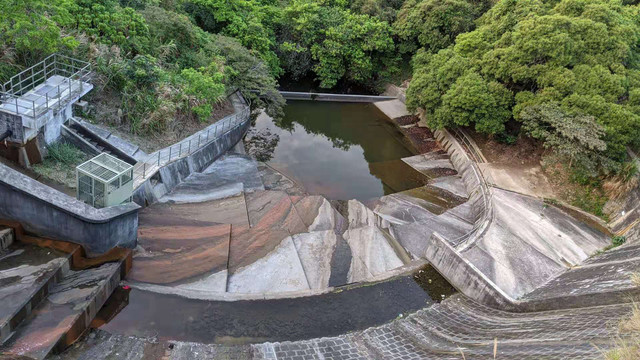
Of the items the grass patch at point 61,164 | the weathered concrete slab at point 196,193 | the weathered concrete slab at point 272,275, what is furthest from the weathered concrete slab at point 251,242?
the grass patch at point 61,164

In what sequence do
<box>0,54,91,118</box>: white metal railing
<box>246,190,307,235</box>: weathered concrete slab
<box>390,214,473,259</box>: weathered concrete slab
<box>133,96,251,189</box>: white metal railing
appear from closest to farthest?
<box>0,54,91,118</box>: white metal railing < <box>133,96,251,189</box>: white metal railing < <box>246,190,307,235</box>: weathered concrete slab < <box>390,214,473,259</box>: weathered concrete slab

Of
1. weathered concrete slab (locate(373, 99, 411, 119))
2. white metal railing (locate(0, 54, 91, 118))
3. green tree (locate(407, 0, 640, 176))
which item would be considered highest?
green tree (locate(407, 0, 640, 176))

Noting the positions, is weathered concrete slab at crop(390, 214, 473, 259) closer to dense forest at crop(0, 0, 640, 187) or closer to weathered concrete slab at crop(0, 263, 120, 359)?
dense forest at crop(0, 0, 640, 187)

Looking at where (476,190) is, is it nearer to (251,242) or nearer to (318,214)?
(318,214)

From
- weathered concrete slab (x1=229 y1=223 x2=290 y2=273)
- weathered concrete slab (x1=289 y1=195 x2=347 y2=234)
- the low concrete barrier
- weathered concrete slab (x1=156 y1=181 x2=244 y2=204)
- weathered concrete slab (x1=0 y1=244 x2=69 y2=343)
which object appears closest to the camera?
weathered concrete slab (x1=0 y1=244 x2=69 y2=343)

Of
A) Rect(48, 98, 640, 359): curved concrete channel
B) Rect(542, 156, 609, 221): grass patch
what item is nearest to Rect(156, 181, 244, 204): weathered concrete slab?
Rect(48, 98, 640, 359): curved concrete channel

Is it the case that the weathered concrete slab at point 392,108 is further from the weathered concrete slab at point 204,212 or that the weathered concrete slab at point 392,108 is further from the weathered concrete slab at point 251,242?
the weathered concrete slab at point 251,242
